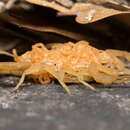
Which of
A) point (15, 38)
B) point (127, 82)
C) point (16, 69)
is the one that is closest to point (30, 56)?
point (16, 69)

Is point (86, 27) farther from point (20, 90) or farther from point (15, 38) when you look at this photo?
point (20, 90)

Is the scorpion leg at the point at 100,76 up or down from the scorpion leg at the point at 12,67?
up

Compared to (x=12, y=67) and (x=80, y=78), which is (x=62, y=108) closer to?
(x=80, y=78)

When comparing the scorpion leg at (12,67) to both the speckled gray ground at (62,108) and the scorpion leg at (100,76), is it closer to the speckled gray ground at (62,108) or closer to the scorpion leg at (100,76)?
the speckled gray ground at (62,108)

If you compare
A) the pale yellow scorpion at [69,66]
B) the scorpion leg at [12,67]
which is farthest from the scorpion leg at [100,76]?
the scorpion leg at [12,67]

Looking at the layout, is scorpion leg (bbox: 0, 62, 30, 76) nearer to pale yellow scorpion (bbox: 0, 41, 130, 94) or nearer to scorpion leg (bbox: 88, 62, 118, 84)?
pale yellow scorpion (bbox: 0, 41, 130, 94)

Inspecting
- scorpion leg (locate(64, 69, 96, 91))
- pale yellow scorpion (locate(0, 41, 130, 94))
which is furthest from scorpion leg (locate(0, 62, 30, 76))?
scorpion leg (locate(64, 69, 96, 91))
